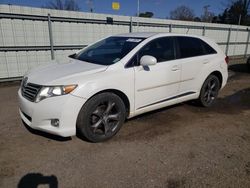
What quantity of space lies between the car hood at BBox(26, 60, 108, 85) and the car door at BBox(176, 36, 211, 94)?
1.79m

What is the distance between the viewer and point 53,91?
2.96 m

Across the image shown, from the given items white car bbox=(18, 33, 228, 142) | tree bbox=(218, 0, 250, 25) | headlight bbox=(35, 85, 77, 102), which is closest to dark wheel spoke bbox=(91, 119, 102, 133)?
white car bbox=(18, 33, 228, 142)

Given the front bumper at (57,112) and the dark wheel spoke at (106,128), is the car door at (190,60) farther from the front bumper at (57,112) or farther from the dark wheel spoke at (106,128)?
the front bumper at (57,112)

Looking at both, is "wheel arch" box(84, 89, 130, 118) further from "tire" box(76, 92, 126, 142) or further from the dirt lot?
the dirt lot

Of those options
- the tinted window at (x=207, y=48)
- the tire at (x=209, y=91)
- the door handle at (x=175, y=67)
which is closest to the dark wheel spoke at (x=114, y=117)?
the door handle at (x=175, y=67)

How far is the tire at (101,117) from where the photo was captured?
3.13 meters

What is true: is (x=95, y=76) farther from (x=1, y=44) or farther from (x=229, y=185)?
(x=1, y=44)

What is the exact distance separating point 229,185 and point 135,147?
1.34m

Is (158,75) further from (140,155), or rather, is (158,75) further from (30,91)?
(30,91)

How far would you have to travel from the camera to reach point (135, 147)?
10.9ft

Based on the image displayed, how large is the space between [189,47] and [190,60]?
0.33m

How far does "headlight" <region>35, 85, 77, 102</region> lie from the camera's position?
2951 millimetres

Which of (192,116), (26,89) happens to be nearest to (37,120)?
(26,89)

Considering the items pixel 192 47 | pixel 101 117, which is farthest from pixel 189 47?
pixel 101 117
